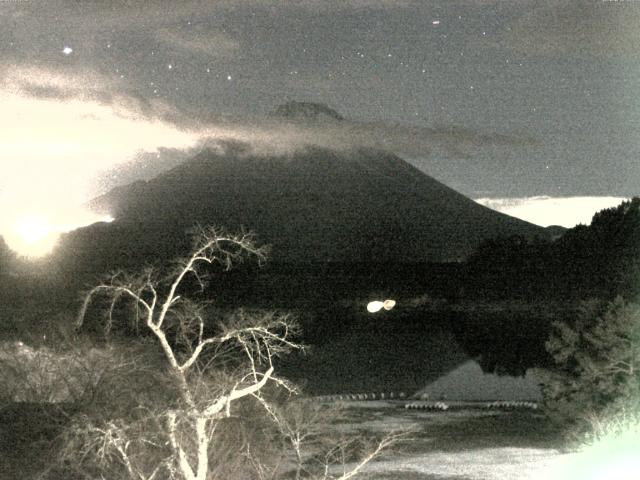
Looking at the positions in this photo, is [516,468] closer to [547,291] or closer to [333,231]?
[547,291]

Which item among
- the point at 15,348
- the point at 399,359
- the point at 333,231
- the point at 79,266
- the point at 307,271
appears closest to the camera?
the point at 15,348

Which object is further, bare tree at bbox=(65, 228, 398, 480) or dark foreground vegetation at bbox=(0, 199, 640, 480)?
dark foreground vegetation at bbox=(0, 199, 640, 480)

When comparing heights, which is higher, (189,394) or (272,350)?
(272,350)

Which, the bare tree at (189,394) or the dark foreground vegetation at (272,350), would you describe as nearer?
the bare tree at (189,394)

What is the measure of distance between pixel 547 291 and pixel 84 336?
5051 cm

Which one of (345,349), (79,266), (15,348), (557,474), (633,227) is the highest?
(79,266)

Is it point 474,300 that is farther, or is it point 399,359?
point 474,300

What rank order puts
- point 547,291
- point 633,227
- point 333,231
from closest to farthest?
1. point 633,227
2. point 547,291
3. point 333,231

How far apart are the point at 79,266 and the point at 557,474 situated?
59161 millimetres

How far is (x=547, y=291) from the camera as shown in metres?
64.1

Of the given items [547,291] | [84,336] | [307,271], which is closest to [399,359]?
[84,336]

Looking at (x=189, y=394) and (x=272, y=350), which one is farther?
(x=272, y=350)

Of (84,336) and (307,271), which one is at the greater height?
(307,271)

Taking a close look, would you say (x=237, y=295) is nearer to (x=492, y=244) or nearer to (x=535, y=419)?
(x=492, y=244)
